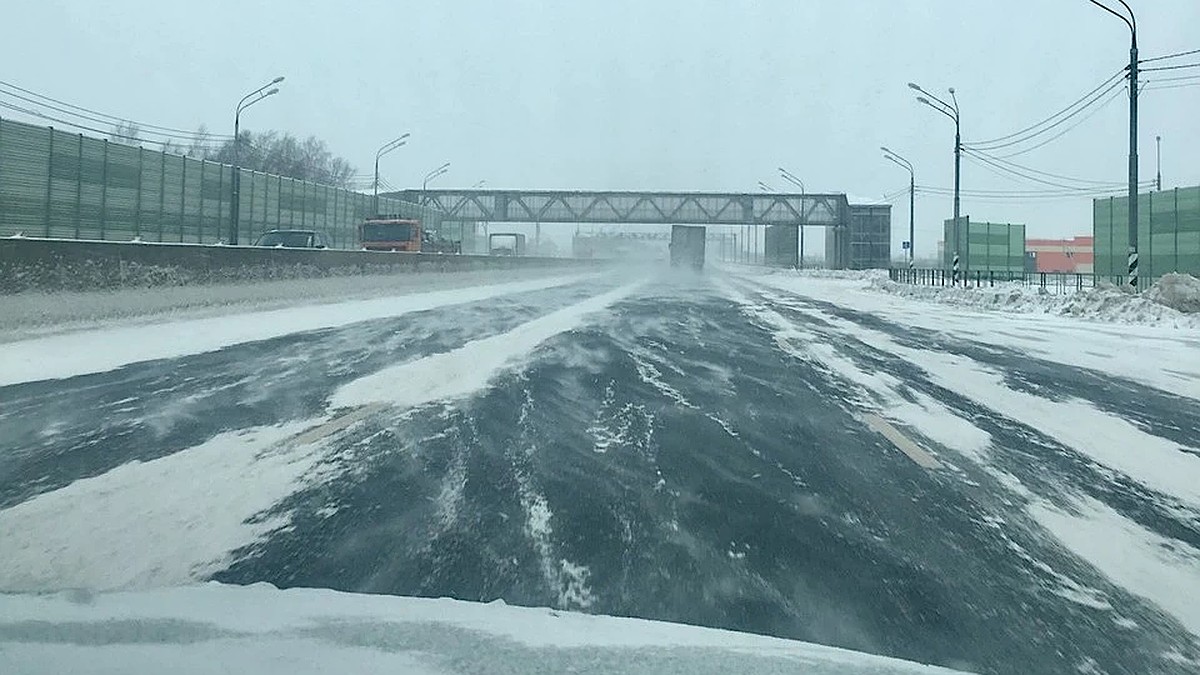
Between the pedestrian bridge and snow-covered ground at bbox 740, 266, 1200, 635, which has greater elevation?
snow-covered ground at bbox 740, 266, 1200, 635

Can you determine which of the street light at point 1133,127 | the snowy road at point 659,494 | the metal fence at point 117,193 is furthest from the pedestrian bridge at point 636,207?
the snowy road at point 659,494

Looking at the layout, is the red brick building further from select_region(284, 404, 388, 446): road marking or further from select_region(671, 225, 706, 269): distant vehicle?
select_region(284, 404, 388, 446): road marking

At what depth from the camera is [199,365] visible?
1191 cm

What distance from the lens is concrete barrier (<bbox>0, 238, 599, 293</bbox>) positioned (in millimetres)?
14125

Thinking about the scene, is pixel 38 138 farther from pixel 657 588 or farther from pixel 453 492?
Result: pixel 657 588

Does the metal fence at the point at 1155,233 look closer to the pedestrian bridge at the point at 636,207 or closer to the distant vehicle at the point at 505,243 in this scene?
the pedestrian bridge at the point at 636,207

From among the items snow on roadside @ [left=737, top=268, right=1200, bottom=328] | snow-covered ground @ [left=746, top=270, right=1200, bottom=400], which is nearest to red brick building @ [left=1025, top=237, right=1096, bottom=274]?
snow on roadside @ [left=737, top=268, right=1200, bottom=328]

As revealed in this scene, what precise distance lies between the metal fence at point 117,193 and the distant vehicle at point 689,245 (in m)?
39.1

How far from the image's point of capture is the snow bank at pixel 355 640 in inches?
134

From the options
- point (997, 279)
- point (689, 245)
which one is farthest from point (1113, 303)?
point (689, 245)

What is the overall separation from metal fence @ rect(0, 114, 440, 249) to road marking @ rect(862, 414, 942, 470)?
3072 cm

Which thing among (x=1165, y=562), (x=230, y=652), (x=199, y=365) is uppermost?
(x=230, y=652)

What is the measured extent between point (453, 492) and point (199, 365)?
289 inches

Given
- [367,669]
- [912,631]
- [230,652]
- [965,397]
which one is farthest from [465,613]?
[965,397]
